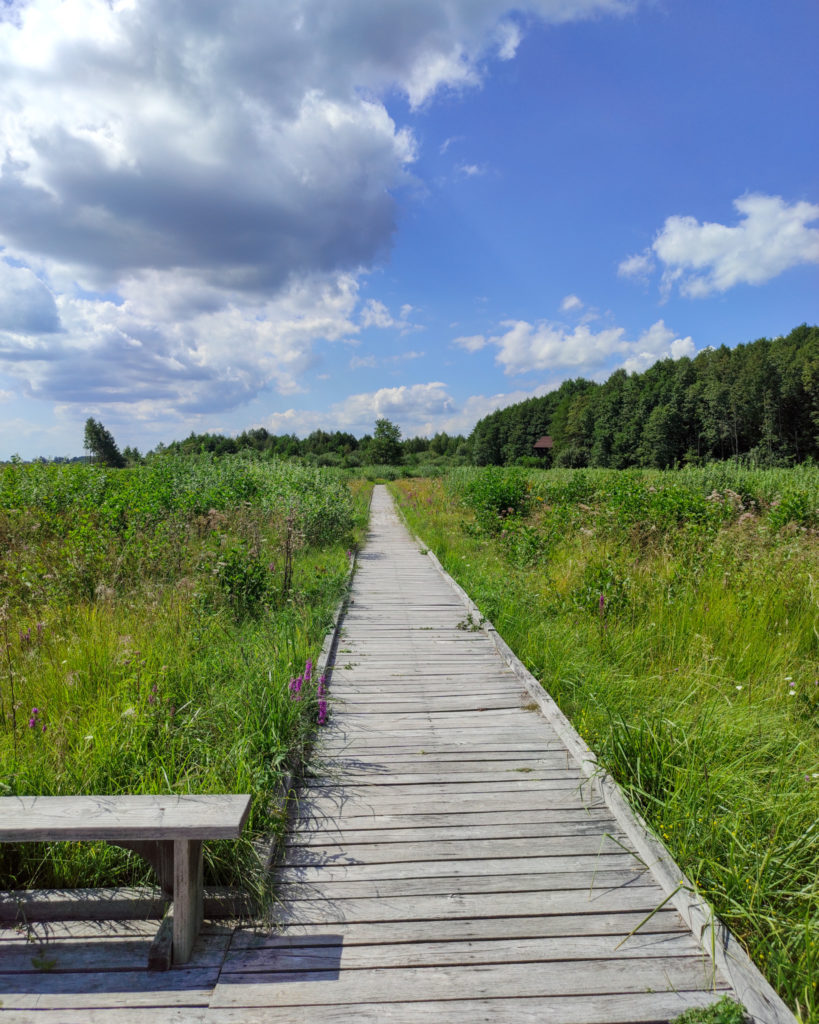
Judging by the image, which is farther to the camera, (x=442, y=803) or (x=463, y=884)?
(x=442, y=803)

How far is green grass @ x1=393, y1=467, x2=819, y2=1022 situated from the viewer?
2520mm

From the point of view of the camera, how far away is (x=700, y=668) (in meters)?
4.55

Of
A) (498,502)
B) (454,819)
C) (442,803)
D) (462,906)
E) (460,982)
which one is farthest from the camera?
(498,502)

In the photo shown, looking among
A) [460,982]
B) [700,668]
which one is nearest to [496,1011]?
[460,982]

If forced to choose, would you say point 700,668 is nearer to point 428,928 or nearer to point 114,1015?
point 428,928

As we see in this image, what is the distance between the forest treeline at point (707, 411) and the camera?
53781 millimetres

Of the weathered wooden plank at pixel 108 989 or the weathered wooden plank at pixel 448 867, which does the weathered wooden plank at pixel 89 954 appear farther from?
the weathered wooden plank at pixel 448 867

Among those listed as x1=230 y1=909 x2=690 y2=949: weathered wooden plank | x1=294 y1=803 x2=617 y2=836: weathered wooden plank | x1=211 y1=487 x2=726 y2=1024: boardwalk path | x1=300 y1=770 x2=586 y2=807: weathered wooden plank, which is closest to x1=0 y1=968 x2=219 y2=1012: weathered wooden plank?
x1=211 y1=487 x2=726 y2=1024: boardwalk path

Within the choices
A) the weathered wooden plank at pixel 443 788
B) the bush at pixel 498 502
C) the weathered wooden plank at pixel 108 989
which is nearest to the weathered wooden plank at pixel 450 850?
the weathered wooden plank at pixel 443 788

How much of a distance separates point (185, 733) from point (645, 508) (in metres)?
8.11

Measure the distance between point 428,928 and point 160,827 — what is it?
1226 mm

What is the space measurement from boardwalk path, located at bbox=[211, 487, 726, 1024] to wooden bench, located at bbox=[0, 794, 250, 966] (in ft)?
1.01

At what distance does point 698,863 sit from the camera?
8.43 feet

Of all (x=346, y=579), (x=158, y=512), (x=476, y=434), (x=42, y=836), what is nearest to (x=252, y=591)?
(x=346, y=579)
